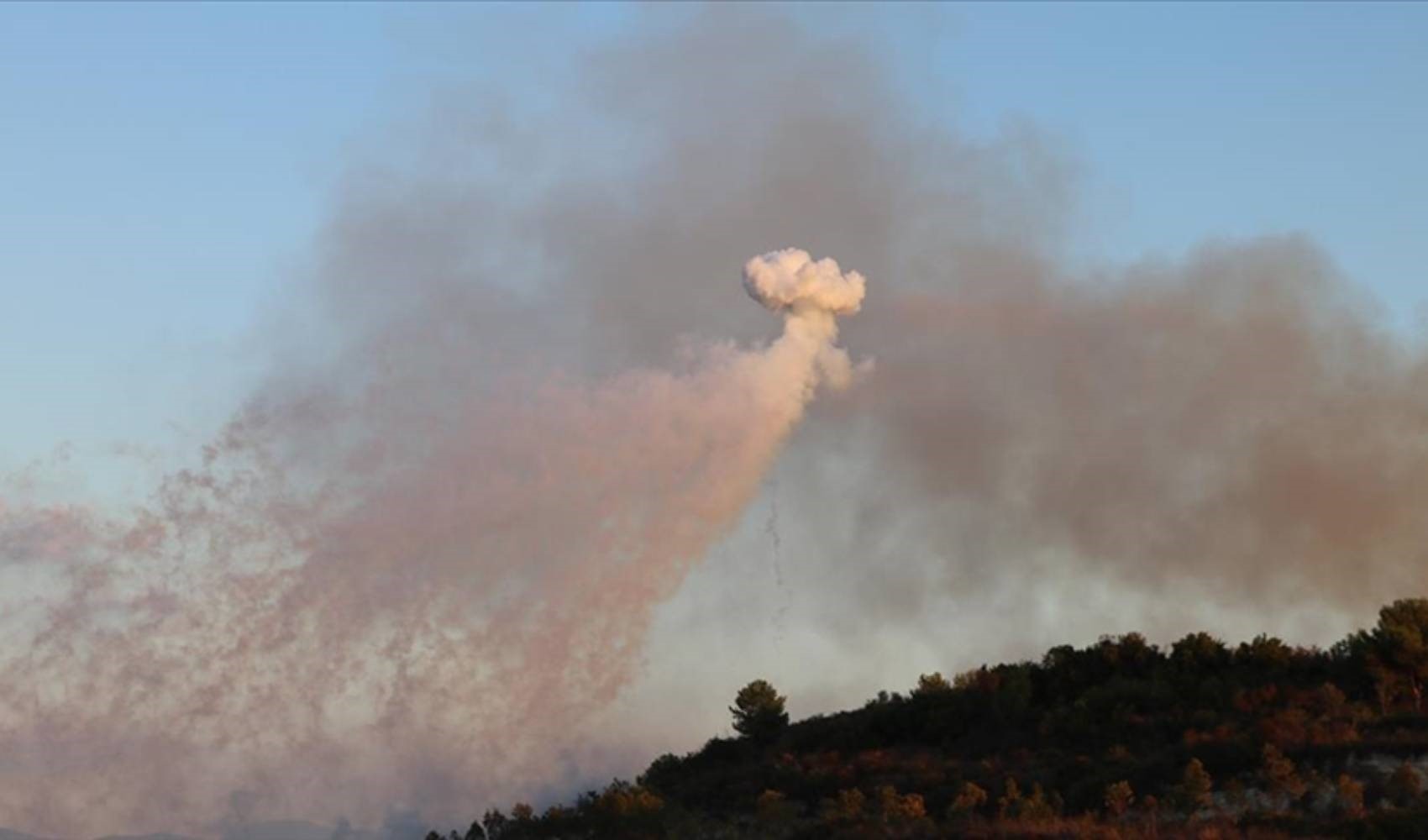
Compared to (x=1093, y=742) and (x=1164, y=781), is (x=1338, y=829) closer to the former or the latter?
(x=1164, y=781)

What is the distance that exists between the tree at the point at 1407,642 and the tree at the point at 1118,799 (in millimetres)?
15639

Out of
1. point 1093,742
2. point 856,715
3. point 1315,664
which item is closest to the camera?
point 1093,742

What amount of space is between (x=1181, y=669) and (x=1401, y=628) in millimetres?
8933

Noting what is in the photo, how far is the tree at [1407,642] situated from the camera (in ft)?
213

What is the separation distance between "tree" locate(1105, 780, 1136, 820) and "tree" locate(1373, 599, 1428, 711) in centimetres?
1564

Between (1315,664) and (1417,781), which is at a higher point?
(1315,664)

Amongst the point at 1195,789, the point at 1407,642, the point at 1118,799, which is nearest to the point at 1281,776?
the point at 1195,789

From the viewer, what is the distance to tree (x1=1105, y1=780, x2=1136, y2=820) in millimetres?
52906

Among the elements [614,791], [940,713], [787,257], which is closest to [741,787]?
[614,791]

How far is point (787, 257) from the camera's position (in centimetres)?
7050

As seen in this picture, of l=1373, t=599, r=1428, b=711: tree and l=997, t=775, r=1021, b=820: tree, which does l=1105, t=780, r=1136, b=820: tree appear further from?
l=1373, t=599, r=1428, b=711: tree

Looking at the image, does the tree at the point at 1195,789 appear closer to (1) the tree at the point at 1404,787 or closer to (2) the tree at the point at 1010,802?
(2) the tree at the point at 1010,802

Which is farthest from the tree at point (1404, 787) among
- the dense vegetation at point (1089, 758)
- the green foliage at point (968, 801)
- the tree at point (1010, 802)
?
the green foliage at point (968, 801)

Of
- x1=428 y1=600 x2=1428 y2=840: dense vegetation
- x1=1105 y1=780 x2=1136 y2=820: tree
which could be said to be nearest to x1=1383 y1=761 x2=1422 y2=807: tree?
x1=428 y1=600 x2=1428 y2=840: dense vegetation
